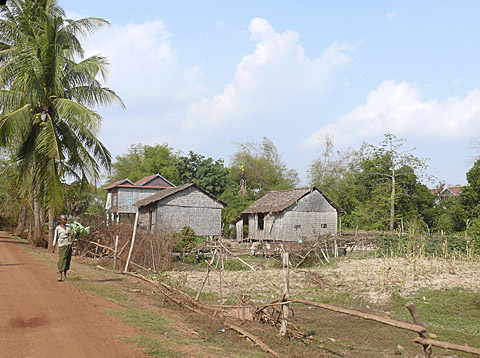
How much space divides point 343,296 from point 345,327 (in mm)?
3465

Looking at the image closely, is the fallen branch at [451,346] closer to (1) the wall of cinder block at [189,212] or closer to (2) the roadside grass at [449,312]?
(2) the roadside grass at [449,312]

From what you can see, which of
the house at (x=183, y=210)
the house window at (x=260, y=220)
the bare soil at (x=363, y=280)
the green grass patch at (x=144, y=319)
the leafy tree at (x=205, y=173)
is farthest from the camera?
the leafy tree at (x=205, y=173)

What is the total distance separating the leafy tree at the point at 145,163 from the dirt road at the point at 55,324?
50397mm

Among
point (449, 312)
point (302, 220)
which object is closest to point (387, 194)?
point (302, 220)

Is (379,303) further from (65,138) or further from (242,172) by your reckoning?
(242,172)

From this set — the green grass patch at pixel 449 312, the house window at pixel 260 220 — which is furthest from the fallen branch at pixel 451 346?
the house window at pixel 260 220

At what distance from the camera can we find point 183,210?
101ft

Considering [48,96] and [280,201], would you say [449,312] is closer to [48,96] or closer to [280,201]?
[48,96]

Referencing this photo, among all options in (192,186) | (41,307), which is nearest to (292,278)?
(41,307)

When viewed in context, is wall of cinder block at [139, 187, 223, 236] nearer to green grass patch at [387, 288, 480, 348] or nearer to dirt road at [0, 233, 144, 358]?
dirt road at [0, 233, 144, 358]

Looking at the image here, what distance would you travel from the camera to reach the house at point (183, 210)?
29828 millimetres

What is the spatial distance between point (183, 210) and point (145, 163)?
3475 centimetres

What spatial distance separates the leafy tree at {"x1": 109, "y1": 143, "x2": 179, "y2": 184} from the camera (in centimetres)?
6224

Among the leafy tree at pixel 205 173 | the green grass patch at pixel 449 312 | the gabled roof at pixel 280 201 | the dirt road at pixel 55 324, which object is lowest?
the green grass patch at pixel 449 312
